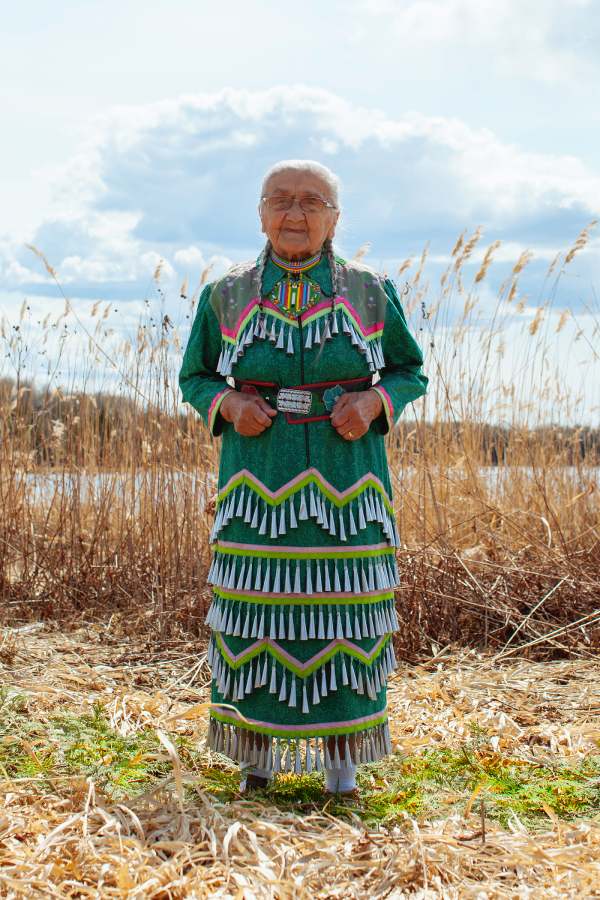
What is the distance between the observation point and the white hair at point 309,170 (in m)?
2.23

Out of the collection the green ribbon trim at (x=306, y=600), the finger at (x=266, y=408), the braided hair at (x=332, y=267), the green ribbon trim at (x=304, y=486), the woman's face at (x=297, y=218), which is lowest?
the green ribbon trim at (x=306, y=600)

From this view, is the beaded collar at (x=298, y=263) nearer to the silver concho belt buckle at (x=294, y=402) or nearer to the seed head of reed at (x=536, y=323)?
the silver concho belt buckle at (x=294, y=402)

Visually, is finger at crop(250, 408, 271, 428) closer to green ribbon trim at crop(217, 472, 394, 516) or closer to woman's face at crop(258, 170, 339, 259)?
green ribbon trim at crop(217, 472, 394, 516)

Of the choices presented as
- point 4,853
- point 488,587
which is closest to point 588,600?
point 488,587

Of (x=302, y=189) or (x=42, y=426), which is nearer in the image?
(x=302, y=189)

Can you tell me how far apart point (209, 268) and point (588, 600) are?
2.31 metres

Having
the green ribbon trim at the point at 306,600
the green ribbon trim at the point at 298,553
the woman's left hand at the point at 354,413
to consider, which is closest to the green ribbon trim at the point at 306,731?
the green ribbon trim at the point at 306,600

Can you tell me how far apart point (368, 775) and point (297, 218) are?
1510mm

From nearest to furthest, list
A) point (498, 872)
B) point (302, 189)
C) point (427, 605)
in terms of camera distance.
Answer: point (498, 872) → point (302, 189) → point (427, 605)

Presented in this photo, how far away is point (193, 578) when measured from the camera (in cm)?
427

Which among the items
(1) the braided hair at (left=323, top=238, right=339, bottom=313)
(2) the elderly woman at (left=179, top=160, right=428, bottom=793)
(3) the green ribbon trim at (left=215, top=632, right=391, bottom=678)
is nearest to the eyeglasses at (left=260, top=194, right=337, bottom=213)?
(2) the elderly woman at (left=179, top=160, right=428, bottom=793)

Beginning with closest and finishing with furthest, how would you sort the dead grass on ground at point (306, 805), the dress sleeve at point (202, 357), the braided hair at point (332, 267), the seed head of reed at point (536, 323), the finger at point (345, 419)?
the dead grass on ground at point (306, 805), the finger at point (345, 419), the braided hair at point (332, 267), the dress sleeve at point (202, 357), the seed head of reed at point (536, 323)

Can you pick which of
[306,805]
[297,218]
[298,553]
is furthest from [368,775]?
[297,218]

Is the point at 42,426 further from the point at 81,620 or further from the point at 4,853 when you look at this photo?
the point at 4,853
